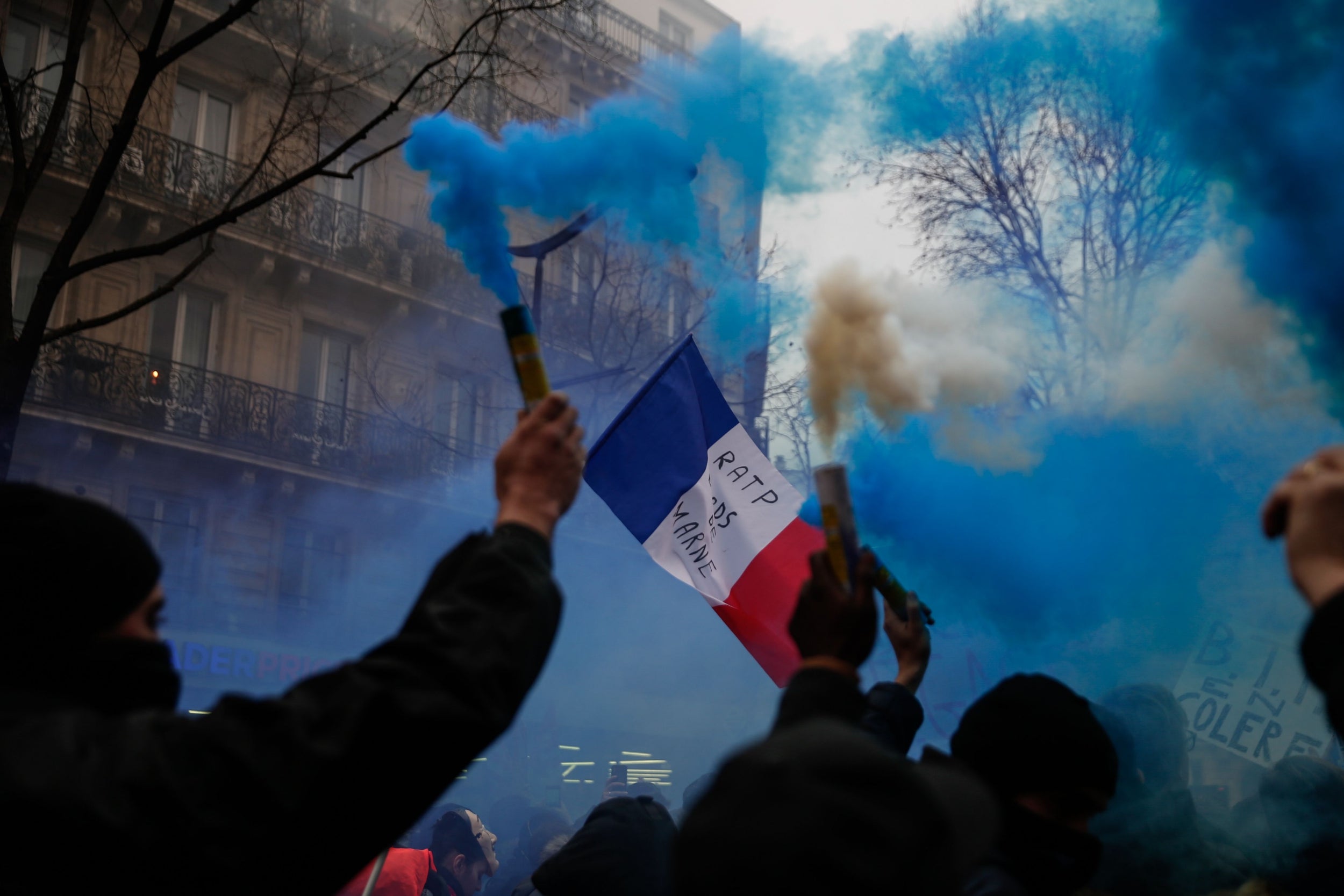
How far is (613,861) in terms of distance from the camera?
3184mm

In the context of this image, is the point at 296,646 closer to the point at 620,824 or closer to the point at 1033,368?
the point at 1033,368

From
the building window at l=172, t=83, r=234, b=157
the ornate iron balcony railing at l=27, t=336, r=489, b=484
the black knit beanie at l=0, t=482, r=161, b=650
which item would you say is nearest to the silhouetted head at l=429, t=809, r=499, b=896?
the black knit beanie at l=0, t=482, r=161, b=650

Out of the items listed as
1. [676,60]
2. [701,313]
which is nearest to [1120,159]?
[676,60]

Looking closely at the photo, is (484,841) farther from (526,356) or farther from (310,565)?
(310,565)

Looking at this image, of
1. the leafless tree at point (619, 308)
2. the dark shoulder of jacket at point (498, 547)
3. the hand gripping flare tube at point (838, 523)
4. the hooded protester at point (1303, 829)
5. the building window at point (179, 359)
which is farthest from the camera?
the building window at point (179, 359)

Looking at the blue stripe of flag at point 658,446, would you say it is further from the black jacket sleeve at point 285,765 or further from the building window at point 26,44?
the building window at point 26,44

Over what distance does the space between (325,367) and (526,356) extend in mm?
13076

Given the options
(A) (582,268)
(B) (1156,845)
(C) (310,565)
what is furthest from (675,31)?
(B) (1156,845)

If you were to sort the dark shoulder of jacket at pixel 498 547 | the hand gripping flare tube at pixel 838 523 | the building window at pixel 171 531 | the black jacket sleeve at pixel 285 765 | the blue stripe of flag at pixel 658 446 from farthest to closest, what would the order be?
the building window at pixel 171 531 → the blue stripe of flag at pixel 658 446 → the hand gripping flare tube at pixel 838 523 → the dark shoulder of jacket at pixel 498 547 → the black jacket sleeve at pixel 285 765

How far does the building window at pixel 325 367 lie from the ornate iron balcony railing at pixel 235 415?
0.71ft

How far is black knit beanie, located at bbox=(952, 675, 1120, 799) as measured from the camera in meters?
1.82

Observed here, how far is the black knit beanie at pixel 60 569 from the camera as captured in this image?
1360 millimetres

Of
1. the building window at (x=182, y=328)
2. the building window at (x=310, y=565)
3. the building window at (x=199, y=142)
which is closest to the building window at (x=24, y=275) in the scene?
the building window at (x=182, y=328)

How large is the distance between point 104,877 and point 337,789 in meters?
0.24
